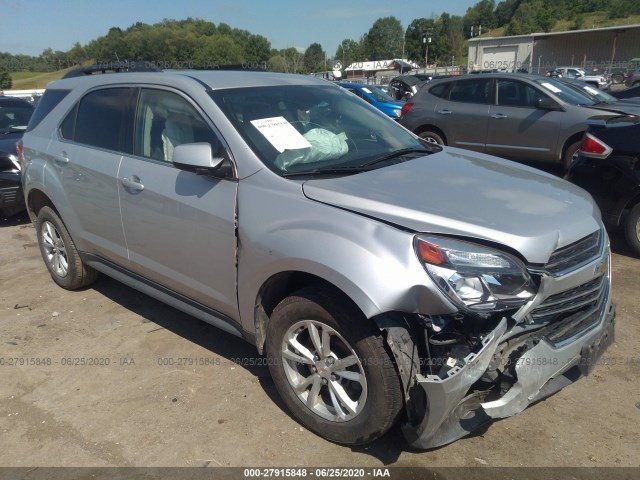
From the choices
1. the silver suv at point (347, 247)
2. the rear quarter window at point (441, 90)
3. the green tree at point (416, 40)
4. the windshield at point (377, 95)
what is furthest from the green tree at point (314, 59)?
the silver suv at point (347, 247)

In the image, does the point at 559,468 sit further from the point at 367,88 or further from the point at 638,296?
the point at 367,88

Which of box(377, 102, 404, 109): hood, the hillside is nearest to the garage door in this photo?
the hillside

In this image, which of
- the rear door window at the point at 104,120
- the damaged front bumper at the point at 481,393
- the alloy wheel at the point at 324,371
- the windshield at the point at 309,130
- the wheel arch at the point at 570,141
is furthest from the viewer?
the wheel arch at the point at 570,141

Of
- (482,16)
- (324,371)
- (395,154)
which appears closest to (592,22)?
(482,16)

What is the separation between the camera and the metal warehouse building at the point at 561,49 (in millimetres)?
64062

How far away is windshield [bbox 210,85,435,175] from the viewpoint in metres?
2.96

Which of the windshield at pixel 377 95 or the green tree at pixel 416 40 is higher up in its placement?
the green tree at pixel 416 40

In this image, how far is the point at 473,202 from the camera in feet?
8.35

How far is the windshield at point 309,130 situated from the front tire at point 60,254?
2.21m

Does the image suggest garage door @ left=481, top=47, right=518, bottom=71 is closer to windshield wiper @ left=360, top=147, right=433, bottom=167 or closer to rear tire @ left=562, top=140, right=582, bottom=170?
rear tire @ left=562, top=140, right=582, bottom=170

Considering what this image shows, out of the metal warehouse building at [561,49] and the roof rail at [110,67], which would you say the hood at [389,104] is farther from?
the metal warehouse building at [561,49]

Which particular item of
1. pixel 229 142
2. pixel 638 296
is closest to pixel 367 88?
pixel 638 296

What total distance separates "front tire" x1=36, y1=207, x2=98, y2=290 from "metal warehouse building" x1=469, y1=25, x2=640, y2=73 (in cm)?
6608

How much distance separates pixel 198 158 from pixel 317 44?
105 m
